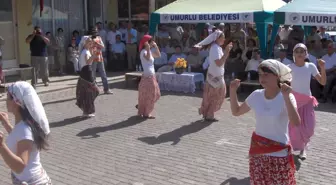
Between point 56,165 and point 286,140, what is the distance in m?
3.56

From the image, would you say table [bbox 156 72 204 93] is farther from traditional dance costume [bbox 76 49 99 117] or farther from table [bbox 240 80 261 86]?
traditional dance costume [bbox 76 49 99 117]

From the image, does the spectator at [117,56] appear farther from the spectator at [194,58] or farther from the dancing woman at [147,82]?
the dancing woman at [147,82]

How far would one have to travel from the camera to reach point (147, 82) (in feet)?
30.5

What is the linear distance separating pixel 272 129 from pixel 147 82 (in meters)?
5.34

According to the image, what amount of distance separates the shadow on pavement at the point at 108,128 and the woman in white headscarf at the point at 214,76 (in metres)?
1.28

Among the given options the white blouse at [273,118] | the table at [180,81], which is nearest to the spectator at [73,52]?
the table at [180,81]

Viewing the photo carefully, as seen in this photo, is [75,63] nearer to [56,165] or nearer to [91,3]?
[91,3]

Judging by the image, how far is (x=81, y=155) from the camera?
7.05m

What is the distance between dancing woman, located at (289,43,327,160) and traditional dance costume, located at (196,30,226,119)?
2.23 meters

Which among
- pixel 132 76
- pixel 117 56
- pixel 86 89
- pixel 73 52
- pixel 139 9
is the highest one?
pixel 139 9

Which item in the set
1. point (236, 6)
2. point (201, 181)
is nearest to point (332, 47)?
point (236, 6)

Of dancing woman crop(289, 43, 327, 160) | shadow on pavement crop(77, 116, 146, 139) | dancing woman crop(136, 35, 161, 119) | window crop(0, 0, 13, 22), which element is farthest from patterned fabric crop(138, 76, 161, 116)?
window crop(0, 0, 13, 22)

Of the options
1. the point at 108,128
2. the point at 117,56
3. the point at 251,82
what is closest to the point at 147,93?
the point at 108,128

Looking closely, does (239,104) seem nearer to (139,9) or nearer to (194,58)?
(194,58)
